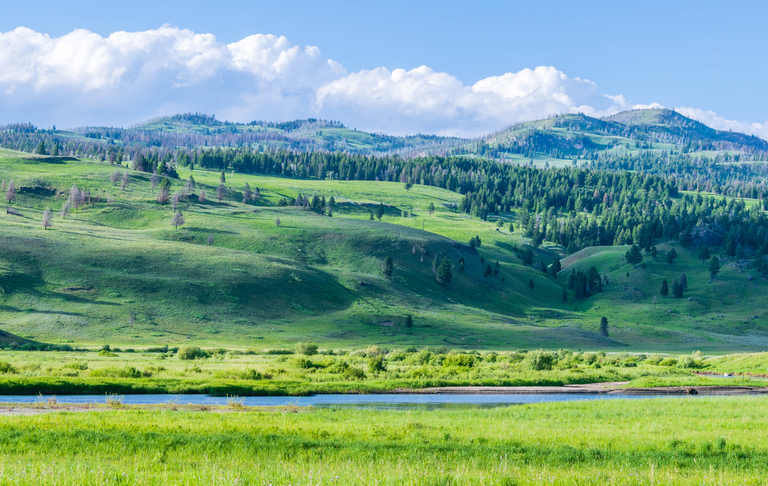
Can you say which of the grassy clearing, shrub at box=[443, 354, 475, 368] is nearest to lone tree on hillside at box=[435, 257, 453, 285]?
the grassy clearing

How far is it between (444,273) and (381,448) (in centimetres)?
15682

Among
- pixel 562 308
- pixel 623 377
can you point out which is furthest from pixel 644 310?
pixel 623 377

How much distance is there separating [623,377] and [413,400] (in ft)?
93.0

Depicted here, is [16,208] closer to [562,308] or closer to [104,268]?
[104,268]

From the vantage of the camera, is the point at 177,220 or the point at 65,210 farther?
the point at 65,210

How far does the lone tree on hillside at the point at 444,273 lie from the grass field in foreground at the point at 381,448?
142427mm

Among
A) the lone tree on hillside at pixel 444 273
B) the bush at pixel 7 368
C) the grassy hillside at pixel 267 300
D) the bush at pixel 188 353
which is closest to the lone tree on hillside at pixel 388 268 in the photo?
the grassy hillside at pixel 267 300

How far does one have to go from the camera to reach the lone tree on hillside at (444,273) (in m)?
177

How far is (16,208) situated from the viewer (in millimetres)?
190625

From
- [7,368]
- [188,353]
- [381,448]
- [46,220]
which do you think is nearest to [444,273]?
[46,220]

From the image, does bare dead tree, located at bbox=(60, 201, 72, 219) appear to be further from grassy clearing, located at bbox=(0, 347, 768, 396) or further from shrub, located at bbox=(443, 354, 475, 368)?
shrub, located at bbox=(443, 354, 475, 368)

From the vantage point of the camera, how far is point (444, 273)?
177500mm

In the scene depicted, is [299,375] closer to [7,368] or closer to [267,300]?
[7,368]

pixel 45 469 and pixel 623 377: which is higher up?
pixel 45 469
